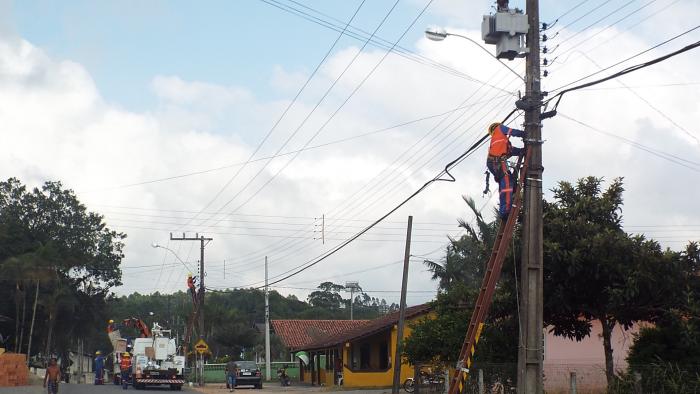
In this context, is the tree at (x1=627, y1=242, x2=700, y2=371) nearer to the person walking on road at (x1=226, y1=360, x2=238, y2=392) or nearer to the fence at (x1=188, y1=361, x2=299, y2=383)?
the person walking on road at (x1=226, y1=360, x2=238, y2=392)

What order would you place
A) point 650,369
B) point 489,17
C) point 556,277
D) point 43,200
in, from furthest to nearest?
point 43,200 < point 556,277 < point 650,369 < point 489,17

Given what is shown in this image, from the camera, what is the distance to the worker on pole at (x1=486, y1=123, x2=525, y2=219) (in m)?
17.1

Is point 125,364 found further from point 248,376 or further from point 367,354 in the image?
point 367,354

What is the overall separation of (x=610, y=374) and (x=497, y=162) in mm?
6743

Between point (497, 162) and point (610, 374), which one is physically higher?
point (497, 162)

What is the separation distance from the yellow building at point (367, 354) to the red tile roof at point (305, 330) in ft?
27.8

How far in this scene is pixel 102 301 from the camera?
7244 cm

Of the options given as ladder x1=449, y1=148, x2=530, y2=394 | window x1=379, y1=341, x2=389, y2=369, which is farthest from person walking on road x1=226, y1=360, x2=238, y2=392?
ladder x1=449, y1=148, x2=530, y2=394

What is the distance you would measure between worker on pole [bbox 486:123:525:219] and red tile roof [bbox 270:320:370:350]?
44.0 m

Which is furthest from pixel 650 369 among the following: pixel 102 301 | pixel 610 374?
pixel 102 301

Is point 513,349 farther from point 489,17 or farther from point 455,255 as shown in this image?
point 455,255

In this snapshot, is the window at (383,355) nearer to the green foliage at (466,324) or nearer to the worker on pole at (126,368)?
the green foliage at (466,324)

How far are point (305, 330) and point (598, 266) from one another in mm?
42595

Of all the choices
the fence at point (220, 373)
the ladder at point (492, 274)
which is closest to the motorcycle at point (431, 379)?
the ladder at point (492, 274)
